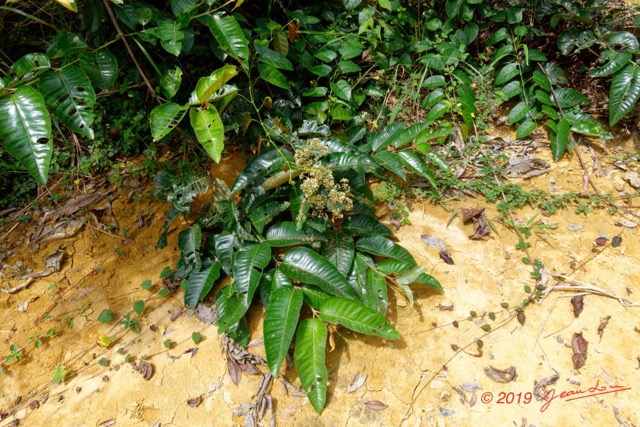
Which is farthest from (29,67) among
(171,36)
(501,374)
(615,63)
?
(615,63)

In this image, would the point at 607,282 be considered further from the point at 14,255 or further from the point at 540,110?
the point at 14,255

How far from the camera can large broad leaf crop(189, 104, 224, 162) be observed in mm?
1709

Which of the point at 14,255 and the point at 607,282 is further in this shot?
the point at 14,255

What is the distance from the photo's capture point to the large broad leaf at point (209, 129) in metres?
1.71

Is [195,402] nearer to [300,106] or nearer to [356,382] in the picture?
[356,382]

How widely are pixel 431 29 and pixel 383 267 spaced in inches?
72.2

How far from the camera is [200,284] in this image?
6.76 ft

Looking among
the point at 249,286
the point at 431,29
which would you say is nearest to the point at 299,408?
the point at 249,286

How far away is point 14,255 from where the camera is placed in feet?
8.50

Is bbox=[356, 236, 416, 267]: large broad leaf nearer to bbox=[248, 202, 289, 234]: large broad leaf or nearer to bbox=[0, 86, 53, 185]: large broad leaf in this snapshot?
bbox=[248, 202, 289, 234]: large broad leaf

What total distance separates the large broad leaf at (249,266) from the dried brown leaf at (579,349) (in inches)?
55.4

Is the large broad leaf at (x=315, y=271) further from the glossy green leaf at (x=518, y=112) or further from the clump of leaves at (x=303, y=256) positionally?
the glossy green leaf at (x=518, y=112)

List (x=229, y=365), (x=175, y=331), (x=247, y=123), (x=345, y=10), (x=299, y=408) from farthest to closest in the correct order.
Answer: (x=345, y=10) < (x=247, y=123) < (x=175, y=331) < (x=229, y=365) < (x=299, y=408)

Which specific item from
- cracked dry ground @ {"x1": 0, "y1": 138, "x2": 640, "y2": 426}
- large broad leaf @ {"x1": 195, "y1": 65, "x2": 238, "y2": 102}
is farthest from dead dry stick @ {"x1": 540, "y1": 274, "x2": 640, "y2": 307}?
large broad leaf @ {"x1": 195, "y1": 65, "x2": 238, "y2": 102}
